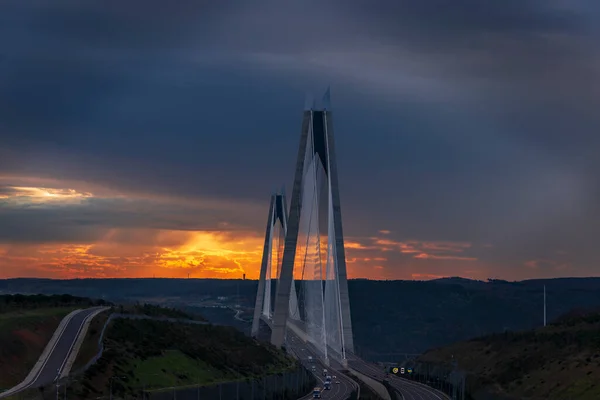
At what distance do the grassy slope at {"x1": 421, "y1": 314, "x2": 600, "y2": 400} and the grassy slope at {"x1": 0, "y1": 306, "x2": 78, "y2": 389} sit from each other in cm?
3819

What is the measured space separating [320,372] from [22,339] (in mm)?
46448

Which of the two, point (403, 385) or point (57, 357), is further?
point (403, 385)

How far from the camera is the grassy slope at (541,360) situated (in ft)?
316

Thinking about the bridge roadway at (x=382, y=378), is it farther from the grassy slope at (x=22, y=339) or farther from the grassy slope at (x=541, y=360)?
the grassy slope at (x=22, y=339)

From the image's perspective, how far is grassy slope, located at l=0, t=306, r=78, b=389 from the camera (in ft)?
261

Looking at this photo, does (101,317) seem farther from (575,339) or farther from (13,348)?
(575,339)

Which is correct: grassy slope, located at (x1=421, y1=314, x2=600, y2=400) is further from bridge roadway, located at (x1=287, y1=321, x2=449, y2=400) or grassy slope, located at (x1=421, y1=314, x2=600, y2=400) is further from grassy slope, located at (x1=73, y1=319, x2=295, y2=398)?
grassy slope, located at (x1=73, y1=319, x2=295, y2=398)

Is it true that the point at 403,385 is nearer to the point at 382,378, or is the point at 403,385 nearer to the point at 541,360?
the point at 382,378

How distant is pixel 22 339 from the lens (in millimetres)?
87000

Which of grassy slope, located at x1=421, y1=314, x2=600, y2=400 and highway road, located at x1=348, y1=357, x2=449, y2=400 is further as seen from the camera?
highway road, located at x1=348, y1=357, x2=449, y2=400

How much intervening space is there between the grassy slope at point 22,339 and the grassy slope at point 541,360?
38.2 m

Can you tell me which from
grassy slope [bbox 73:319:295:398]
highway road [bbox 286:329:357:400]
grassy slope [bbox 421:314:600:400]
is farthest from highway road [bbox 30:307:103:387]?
grassy slope [bbox 421:314:600:400]

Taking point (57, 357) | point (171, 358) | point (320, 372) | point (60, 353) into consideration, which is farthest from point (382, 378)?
point (57, 357)

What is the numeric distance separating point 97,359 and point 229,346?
124 feet
